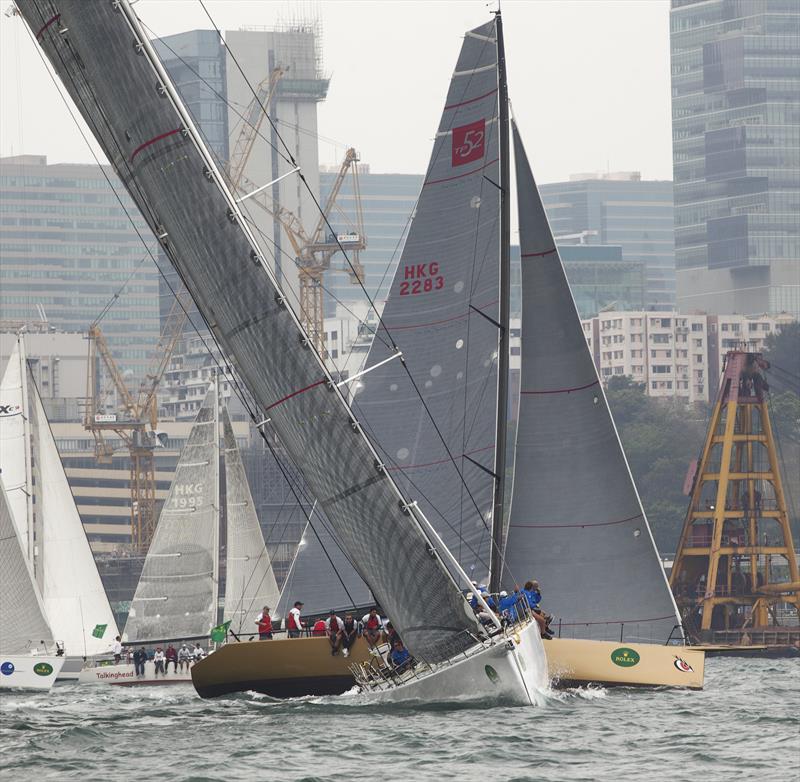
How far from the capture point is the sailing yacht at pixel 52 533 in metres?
49.3

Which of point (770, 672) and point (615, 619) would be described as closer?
point (615, 619)

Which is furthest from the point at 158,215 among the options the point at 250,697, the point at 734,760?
the point at 734,760

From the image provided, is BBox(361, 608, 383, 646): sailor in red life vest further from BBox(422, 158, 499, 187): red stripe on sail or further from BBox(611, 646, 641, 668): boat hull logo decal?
BBox(422, 158, 499, 187): red stripe on sail

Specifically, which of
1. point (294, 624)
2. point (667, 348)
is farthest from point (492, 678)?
point (667, 348)

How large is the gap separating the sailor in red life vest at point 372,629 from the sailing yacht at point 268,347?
6.20 feet

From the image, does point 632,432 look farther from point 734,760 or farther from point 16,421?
point 734,760

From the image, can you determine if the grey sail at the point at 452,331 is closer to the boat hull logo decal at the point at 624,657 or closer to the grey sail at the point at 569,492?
the grey sail at the point at 569,492

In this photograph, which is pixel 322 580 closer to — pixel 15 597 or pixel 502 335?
pixel 502 335

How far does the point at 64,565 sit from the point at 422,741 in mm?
29532

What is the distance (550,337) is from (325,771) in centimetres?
1232

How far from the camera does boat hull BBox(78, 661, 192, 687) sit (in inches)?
1957

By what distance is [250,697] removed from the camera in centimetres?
2859

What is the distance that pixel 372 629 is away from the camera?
1087 inches

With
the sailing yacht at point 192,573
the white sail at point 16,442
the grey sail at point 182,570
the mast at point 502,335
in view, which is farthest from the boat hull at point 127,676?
the mast at point 502,335
